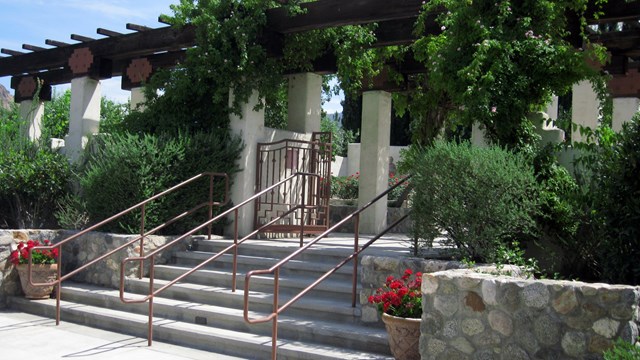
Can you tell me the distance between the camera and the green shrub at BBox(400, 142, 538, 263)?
6715 millimetres

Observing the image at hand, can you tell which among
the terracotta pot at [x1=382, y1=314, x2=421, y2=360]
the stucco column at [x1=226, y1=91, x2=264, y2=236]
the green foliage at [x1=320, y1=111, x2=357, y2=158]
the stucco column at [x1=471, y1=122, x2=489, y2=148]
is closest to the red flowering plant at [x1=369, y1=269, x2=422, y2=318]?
the terracotta pot at [x1=382, y1=314, x2=421, y2=360]

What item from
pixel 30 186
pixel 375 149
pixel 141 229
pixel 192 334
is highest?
pixel 375 149

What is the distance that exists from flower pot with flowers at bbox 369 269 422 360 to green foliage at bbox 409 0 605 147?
7.48 feet

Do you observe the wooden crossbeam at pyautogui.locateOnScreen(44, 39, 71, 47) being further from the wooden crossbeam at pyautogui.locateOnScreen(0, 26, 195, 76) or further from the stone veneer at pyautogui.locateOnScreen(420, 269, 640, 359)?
the stone veneer at pyautogui.locateOnScreen(420, 269, 640, 359)

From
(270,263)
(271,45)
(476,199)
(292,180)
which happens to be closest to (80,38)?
(271,45)

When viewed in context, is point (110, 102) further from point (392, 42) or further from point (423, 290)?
point (423, 290)

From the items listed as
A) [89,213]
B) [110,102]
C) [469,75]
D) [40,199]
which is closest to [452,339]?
[469,75]

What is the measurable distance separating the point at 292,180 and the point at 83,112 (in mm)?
4310

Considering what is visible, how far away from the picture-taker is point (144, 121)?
11.2 metres

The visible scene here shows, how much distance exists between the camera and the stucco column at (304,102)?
1204 centimetres

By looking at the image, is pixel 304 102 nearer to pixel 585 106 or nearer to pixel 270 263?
pixel 270 263

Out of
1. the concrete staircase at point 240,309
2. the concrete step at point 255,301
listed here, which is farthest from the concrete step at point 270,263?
the concrete step at point 255,301

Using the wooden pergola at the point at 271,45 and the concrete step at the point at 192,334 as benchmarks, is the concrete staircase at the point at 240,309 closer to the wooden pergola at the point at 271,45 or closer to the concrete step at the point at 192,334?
the concrete step at the point at 192,334

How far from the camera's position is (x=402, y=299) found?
6195 millimetres
